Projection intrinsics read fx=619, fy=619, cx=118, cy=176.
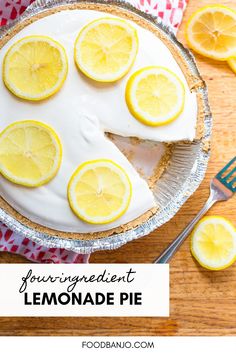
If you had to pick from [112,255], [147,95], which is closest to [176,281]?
[112,255]

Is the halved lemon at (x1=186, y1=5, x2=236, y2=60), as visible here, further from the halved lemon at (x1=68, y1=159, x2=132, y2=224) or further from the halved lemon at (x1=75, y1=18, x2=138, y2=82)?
the halved lemon at (x1=68, y1=159, x2=132, y2=224)

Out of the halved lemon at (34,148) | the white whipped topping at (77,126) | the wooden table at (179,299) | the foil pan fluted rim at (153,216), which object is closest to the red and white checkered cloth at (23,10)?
the wooden table at (179,299)

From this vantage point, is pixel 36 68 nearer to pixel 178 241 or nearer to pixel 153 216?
pixel 153 216

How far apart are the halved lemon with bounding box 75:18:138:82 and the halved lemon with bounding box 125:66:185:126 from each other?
0.07m

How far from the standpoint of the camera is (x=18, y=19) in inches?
98.7

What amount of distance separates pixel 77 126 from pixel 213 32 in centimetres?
82

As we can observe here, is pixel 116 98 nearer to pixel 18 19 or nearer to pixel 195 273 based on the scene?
pixel 18 19

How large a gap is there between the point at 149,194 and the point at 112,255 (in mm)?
427

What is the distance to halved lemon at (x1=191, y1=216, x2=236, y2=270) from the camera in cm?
259

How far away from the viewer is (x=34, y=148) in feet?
7.39

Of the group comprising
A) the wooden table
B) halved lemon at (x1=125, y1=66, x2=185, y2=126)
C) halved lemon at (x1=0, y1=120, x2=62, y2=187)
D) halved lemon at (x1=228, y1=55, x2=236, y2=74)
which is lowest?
the wooden table

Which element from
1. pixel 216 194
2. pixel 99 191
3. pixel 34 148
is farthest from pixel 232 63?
pixel 34 148

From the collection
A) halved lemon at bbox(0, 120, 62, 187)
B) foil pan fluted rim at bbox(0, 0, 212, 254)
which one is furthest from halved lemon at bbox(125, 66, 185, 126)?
halved lemon at bbox(0, 120, 62, 187)

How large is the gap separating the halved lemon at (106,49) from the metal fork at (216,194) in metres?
0.67
